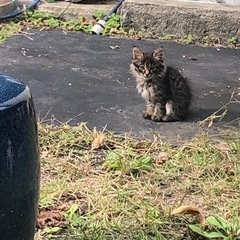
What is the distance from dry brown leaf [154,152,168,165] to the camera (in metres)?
4.38

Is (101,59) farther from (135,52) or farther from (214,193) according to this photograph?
(214,193)

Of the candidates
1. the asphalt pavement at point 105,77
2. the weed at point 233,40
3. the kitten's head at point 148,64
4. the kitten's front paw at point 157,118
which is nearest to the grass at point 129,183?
the asphalt pavement at point 105,77

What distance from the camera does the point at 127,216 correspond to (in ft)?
12.1

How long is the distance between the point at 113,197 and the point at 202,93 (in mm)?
2169

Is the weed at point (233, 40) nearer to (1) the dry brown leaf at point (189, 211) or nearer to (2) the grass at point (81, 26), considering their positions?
(2) the grass at point (81, 26)

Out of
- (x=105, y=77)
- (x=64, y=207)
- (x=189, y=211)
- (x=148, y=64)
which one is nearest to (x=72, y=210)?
(x=64, y=207)

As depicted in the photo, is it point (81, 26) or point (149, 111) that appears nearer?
point (149, 111)

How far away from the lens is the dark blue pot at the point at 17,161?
2.52 m

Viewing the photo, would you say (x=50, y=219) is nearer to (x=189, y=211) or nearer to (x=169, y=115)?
(x=189, y=211)

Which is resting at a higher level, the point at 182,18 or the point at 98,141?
the point at 98,141

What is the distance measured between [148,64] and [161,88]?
0.20 metres

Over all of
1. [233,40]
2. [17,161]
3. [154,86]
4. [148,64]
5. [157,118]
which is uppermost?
[17,161]

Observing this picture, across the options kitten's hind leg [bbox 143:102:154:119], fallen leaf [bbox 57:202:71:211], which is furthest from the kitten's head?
fallen leaf [bbox 57:202:71:211]

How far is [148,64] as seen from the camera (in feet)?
16.8
